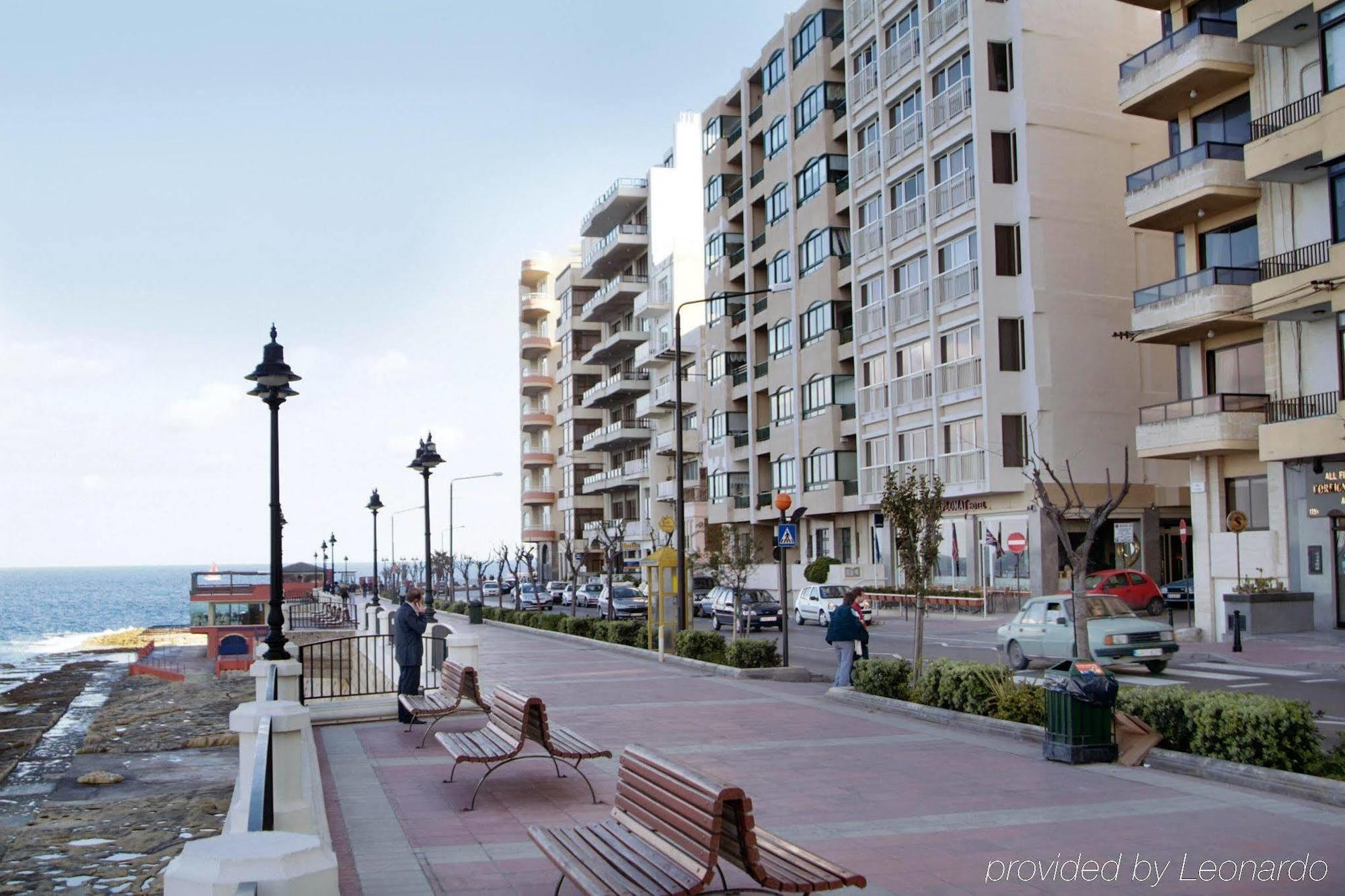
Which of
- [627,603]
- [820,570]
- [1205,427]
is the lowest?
[627,603]

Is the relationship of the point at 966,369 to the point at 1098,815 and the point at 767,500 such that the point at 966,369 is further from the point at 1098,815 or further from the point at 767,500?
the point at 1098,815

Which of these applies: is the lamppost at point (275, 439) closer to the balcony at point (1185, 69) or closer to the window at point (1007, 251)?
the balcony at point (1185, 69)

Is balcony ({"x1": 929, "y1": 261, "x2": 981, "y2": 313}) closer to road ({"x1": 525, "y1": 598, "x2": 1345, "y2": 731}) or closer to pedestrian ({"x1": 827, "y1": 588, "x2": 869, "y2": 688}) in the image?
road ({"x1": 525, "y1": 598, "x2": 1345, "y2": 731})

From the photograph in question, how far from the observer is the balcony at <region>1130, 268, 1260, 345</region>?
31.1m

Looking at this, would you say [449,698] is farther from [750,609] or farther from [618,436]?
[618,436]

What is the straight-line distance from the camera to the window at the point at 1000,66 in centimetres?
4372

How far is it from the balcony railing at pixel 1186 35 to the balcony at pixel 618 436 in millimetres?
51782

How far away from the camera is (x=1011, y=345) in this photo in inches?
1700

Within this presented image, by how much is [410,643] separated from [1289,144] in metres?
23.5

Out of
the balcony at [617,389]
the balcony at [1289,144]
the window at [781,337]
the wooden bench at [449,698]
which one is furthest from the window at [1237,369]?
the balcony at [617,389]

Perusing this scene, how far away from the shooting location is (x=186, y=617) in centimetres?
14050

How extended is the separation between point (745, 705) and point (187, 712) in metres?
22.8

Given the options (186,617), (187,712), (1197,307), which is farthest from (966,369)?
(186,617)

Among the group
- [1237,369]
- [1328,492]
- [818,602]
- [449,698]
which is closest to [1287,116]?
[1237,369]
